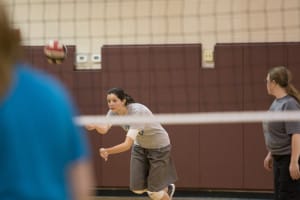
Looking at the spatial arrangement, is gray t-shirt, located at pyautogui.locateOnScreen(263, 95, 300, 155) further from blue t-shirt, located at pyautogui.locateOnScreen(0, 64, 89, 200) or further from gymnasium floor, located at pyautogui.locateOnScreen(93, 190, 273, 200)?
blue t-shirt, located at pyautogui.locateOnScreen(0, 64, 89, 200)

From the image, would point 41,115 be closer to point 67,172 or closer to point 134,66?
point 67,172

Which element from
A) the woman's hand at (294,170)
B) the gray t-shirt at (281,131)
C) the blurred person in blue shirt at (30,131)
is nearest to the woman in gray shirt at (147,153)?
the gray t-shirt at (281,131)

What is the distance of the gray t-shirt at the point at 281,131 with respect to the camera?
4.60 metres

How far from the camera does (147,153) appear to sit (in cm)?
594

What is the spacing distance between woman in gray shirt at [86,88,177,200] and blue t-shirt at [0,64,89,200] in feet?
14.5

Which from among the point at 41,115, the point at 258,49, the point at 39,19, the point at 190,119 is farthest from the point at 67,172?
the point at 39,19

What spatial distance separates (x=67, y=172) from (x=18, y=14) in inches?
267

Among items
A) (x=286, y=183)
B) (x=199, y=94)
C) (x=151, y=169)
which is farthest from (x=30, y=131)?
(x=199, y=94)

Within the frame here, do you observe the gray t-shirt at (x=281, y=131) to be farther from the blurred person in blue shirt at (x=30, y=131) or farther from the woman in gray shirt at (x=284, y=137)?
the blurred person in blue shirt at (x=30, y=131)

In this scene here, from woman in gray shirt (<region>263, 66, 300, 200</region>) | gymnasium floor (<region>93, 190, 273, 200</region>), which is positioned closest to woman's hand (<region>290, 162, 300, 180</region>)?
woman in gray shirt (<region>263, 66, 300, 200</region>)

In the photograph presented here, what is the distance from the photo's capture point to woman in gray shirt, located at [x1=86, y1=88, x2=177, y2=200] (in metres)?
5.71

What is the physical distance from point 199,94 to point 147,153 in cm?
178

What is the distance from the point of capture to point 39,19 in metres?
7.86

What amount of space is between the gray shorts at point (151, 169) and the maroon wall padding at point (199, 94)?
158 cm
